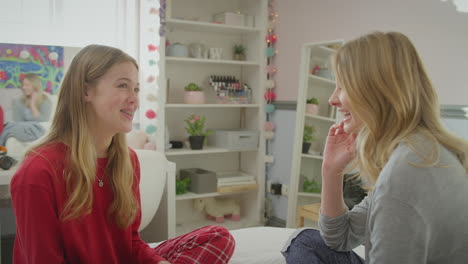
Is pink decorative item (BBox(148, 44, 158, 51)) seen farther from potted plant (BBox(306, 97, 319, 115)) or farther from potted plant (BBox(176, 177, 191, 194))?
potted plant (BBox(306, 97, 319, 115))

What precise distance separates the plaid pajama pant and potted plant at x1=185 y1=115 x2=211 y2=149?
1.67 m

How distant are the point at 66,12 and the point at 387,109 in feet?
8.45

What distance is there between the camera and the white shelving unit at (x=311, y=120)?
123 inches

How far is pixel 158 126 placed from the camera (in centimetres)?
317

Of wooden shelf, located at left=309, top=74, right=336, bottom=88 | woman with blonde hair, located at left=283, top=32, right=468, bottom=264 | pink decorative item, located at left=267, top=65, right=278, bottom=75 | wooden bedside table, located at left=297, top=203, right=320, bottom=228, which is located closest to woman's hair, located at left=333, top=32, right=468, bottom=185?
woman with blonde hair, located at left=283, top=32, right=468, bottom=264

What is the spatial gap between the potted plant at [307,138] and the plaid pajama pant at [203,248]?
1.69m

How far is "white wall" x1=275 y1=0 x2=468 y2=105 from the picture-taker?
2.42 m

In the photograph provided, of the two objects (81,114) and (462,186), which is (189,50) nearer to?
(81,114)

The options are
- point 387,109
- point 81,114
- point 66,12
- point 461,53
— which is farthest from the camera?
point 66,12

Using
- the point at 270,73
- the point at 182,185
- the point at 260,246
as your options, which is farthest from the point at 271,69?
the point at 260,246

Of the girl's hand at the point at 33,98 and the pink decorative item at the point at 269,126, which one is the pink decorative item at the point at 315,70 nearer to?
the pink decorative item at the point at 269,126

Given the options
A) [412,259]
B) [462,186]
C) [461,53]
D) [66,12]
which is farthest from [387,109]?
[66,12]

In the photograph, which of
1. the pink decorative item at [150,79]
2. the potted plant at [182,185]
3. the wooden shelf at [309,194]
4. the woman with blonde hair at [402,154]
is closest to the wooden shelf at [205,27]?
the pink decorative item at [150,79]

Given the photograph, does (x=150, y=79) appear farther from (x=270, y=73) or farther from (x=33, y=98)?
(x=270, y=73)
